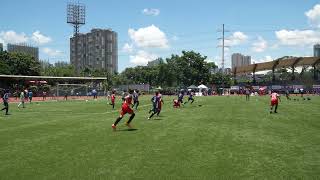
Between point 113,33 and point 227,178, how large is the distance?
6941 inches

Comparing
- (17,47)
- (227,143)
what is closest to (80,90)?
(227,143)

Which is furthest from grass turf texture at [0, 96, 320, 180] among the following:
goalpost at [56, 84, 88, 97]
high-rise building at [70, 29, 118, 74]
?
high-rise building at [70, 29, 118, 74]

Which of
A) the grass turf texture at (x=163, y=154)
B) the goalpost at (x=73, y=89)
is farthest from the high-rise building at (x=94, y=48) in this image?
the grass turf texture at (x=163, y=154)

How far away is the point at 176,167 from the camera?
10.0 m

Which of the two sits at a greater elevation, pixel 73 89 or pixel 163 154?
pixel 73 89

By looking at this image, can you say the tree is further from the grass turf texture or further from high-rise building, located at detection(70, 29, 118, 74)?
the grass turf texture

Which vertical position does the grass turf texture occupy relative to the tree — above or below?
below

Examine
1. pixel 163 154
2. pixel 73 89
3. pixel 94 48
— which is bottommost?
pixel 163 154

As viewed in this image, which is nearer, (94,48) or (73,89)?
(73,89)

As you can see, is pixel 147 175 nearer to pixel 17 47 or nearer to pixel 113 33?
pixel 113 33

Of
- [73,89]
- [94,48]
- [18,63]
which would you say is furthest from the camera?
[94,48]

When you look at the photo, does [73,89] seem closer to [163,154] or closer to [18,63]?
[18,63]

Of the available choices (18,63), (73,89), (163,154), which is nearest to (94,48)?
(18,63)

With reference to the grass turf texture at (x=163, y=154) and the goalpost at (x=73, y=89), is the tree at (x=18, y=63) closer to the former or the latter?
the goalpost at (x=73, y=89)
